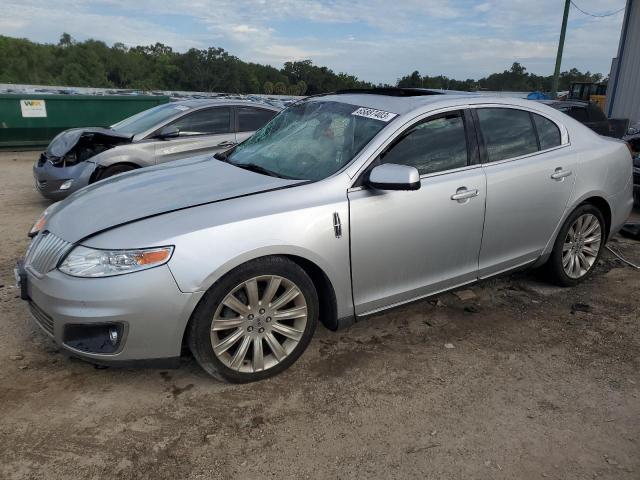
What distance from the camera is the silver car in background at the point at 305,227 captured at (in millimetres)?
2549

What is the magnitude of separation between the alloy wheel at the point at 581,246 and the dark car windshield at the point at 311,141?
2.02 m

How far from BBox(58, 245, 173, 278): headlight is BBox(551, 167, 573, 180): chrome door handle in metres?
2.86

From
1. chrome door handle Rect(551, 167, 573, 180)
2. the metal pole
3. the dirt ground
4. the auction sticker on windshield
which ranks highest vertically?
the metal pole

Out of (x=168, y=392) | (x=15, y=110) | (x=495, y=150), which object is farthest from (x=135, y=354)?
(x=15, y=110)

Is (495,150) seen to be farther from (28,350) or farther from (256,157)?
(28,350)

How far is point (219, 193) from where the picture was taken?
290 centimetres

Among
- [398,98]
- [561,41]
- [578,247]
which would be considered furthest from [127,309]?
[561,41]

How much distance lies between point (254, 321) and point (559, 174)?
2589 mm

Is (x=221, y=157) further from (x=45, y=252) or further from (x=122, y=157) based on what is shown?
(x=122, y=157)

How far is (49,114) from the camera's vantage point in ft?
41.2

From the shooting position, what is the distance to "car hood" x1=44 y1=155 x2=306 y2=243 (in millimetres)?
2785

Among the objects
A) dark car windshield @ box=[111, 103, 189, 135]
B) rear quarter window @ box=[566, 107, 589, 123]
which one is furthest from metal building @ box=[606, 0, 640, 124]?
dark car windshield @ box=[111, 103, 189, 135]

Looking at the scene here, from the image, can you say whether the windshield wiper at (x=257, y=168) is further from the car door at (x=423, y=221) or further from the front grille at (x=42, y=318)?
the front grille at (x=42, y=318)

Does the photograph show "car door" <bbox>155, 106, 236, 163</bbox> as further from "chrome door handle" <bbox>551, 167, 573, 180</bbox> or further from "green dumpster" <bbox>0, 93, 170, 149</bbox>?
"green dumpster" <bbox>0, 93, 170, 149</bbox>
